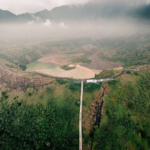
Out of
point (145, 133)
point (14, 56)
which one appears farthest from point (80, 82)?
point (14, 56)

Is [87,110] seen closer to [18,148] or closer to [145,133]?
[145,133]

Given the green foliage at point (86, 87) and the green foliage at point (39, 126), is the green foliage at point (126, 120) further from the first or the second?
the green foliage at point (39, 126)

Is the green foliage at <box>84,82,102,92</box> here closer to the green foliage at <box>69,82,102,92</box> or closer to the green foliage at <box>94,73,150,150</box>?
the green foliage at <box>69,82,102,92</box>

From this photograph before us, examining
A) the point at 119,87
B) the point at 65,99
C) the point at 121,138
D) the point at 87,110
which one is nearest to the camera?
the point at 121,138

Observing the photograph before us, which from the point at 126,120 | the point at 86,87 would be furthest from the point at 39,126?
the point at 126,120

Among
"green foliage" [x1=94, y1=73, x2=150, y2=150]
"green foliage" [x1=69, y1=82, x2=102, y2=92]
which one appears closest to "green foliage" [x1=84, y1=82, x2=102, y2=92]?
"green foliage" [x1=69, y1=82, x2=102, y2=92]

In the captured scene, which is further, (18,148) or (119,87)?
(119,87)

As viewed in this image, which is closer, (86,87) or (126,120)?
(126,120)

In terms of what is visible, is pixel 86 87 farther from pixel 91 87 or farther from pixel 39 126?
pixel 39 126
